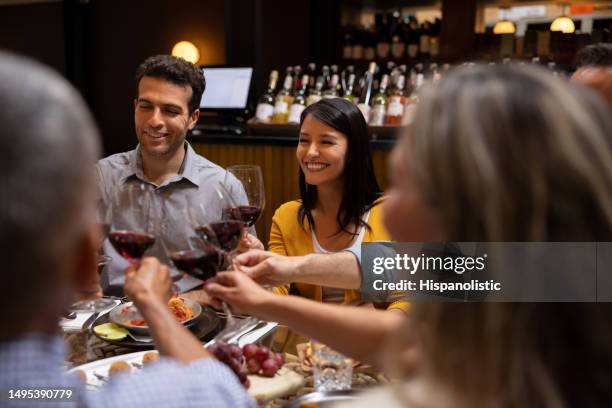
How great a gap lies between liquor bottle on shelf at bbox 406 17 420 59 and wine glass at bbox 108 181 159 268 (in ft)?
18.8

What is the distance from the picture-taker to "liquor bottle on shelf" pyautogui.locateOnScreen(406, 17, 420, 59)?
655 cm

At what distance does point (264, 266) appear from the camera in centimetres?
165

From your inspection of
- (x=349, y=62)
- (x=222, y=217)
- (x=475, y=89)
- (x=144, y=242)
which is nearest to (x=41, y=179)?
(x=475, y=89)

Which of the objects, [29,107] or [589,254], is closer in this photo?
[29,107]

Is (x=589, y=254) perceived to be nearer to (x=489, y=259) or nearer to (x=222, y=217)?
(x=489, y=259)

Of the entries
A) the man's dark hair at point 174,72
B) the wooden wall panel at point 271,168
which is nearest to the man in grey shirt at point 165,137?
the man's dark hair at point 174,72

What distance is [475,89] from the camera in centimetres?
73

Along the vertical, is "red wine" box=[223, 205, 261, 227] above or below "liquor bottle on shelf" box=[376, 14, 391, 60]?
below

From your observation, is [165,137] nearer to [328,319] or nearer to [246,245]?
[246,245]

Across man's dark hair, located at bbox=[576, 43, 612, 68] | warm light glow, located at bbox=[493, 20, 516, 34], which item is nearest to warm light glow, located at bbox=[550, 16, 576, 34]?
warm light glow, located at bbox=[493, 20, 516, 34]

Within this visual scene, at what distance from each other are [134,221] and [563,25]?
5.91m

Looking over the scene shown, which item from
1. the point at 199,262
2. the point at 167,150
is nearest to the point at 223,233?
the point at 199,262

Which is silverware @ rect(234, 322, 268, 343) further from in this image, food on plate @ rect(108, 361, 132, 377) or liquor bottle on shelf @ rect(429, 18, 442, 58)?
liquor bottle on shelf @ rect(429, 18, 442, 58)

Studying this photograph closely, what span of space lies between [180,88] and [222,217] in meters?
1.33
